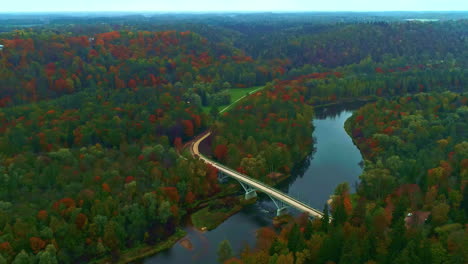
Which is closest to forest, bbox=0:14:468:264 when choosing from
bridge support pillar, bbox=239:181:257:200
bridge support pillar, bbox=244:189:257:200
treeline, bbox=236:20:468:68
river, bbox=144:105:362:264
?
river, bbox=144:105:362:264

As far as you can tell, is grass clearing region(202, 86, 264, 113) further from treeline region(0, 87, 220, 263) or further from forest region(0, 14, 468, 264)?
treeline region(0, 87, 220, 263)

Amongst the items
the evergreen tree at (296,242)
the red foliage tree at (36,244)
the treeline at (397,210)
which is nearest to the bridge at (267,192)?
the treeline at (397,210)

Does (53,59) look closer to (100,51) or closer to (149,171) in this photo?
(100,51)

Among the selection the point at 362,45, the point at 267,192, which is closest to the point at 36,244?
the point at 267,192

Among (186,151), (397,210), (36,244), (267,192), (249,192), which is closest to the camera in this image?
(36,244)

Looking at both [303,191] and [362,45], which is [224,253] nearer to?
[303,191]

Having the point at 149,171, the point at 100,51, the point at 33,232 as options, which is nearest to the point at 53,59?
the point at 100,51
